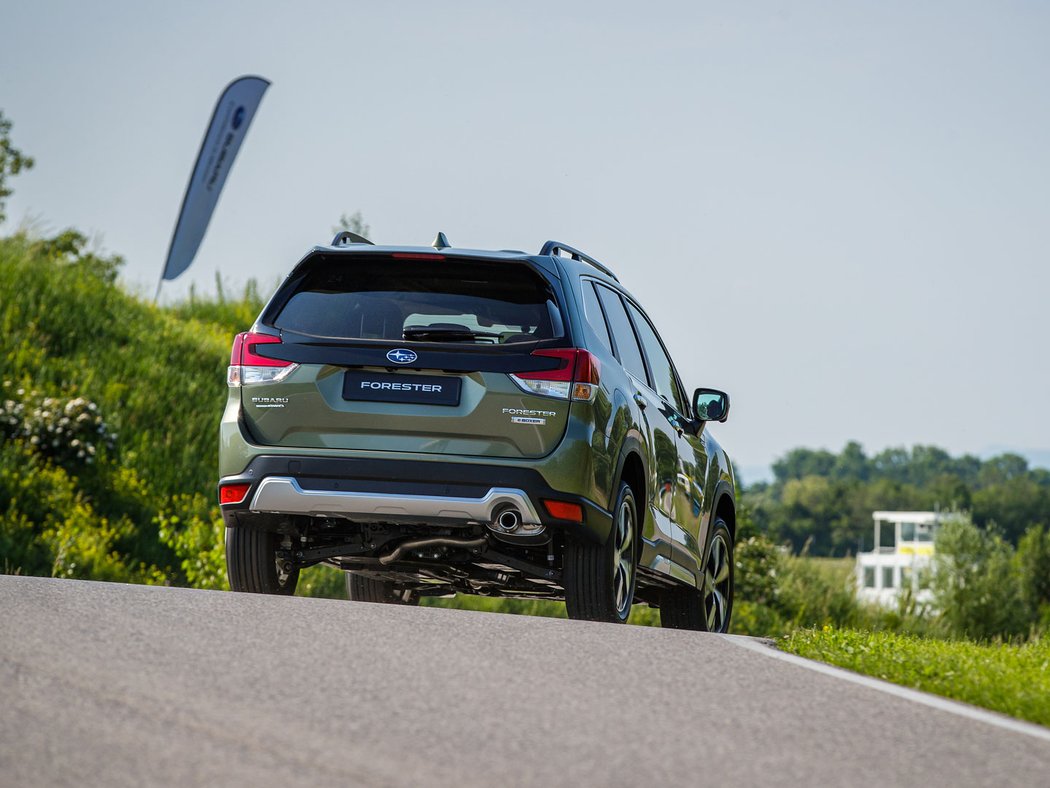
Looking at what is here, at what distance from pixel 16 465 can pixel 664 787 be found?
20.5 meters

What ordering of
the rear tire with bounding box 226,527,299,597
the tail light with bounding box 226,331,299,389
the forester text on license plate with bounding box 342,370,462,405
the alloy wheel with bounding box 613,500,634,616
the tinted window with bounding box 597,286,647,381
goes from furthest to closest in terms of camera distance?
the tinted window with bounding box 597,286,647,381 < the rear tire with bounding box 226,527,299,597 < the alloy wheel with bounding box 613,500,634,616 < the tail light with bounding box 226,331,299,389 < the forester text on license plate with bounding box 342,370,462,405

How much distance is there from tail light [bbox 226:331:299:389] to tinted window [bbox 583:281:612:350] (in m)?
1.59

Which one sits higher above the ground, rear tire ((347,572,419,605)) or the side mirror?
the side mirror

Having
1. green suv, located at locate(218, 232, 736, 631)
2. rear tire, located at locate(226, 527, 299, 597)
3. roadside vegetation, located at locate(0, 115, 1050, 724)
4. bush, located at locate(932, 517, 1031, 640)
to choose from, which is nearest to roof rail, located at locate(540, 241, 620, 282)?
green suv, located at locate(218, 232, 736, 631)

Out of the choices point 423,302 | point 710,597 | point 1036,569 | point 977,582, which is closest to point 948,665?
point 423,302

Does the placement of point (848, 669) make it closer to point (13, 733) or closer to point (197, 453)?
point (13, 733)

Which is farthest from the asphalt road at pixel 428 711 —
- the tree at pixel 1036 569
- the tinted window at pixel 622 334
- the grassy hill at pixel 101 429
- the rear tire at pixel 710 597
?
the tree at pixel 1036 569

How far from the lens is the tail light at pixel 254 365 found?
8.49 m

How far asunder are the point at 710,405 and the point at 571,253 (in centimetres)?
232

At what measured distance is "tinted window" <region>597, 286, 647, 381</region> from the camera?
31.1ft

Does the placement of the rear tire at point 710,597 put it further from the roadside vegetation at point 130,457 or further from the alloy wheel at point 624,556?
the roadside vegetation at point 130,457

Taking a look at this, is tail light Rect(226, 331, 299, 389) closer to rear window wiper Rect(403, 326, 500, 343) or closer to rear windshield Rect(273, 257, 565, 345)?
rear windshield Rect(273, 257, 565, 345)

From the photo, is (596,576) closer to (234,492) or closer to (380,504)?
(380,504)

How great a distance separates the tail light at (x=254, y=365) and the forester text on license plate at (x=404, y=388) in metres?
0.36
